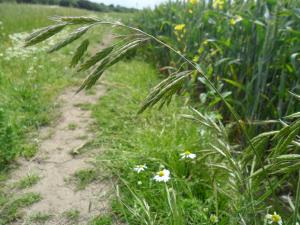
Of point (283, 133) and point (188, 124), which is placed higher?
point (283, 133)

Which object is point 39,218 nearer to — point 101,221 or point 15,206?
point 15,206

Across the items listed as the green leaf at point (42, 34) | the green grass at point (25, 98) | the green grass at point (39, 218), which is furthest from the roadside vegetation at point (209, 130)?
the green grass at point (25, 98)

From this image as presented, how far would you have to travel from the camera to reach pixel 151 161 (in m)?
1.91

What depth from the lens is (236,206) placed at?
1.47m

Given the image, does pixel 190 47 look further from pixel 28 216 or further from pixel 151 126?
pixel 28 216

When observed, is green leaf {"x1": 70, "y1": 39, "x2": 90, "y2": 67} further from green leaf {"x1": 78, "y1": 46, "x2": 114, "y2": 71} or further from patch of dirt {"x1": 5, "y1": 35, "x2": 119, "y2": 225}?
patch of dirt {"x1": 5, "y1": 35, "x2": 119, "y2": 225}

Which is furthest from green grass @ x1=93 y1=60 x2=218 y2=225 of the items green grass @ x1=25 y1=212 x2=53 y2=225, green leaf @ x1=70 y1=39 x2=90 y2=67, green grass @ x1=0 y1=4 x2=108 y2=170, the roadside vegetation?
green leaf @ x1=70 y1=39 x2=90 y2=67

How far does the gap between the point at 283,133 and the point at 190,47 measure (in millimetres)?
3030

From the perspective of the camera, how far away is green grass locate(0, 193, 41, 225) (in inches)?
63.4

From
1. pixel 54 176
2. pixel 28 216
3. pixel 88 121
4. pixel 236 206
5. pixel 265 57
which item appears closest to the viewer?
pixel 236 206

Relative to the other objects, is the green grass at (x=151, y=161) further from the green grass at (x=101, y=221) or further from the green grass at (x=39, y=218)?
the green grass at (x=39, y=218)

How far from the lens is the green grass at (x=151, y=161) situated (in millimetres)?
1448

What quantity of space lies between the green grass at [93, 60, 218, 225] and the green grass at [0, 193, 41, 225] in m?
0.41

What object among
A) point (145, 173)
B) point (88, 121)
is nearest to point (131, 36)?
point (145, 173)
